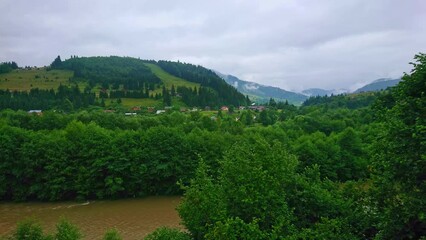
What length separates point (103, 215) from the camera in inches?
2010

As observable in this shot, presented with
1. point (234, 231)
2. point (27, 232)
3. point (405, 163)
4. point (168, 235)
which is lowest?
A: point (27, 232)

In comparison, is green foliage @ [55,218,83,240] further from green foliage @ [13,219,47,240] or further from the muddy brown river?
the muddy brown river

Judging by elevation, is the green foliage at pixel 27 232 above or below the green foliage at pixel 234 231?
below

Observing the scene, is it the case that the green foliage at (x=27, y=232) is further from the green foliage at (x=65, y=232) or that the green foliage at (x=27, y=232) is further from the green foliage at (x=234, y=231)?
the green foliage at (x=234, y=231)

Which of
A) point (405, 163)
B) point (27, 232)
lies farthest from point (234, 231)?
point (27, 232)

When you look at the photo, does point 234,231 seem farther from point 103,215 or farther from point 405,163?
point 103,215

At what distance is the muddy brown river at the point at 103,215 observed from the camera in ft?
146

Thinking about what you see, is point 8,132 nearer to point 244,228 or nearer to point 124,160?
point 124,160

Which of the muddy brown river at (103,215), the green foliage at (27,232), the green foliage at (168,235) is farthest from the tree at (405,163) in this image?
the muddy brown river at (103,215)

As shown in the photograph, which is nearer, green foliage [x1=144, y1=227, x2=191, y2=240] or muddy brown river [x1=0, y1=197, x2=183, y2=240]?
green foliage [x1=144, y1=227, x2=191, y2=240]

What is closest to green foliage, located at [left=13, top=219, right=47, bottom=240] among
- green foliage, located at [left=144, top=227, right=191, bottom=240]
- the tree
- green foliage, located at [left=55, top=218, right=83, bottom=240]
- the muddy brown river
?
green foliage, located at [left=55, top=218, right=83, bottom=240]

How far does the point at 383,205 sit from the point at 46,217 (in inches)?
1765

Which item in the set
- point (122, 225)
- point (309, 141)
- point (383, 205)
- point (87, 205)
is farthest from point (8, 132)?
point (383, 205)

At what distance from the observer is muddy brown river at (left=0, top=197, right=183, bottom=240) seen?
44.5 m
